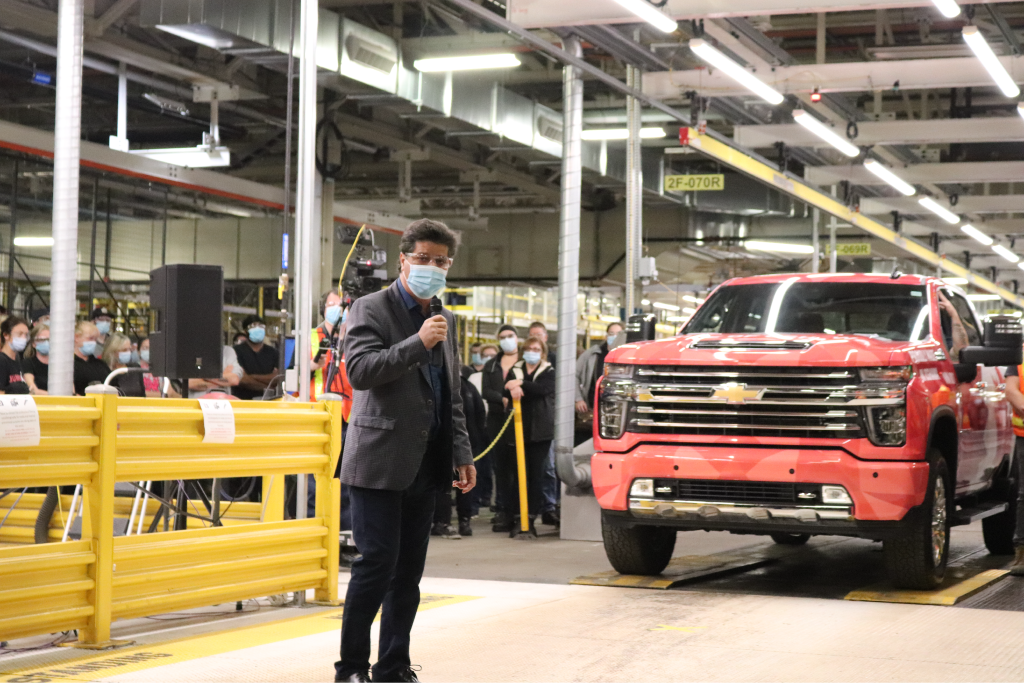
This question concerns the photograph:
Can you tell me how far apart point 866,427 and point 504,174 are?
1555 cm

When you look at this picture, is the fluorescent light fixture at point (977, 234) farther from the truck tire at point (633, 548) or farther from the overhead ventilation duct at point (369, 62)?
the truck tire at point (633, 548)

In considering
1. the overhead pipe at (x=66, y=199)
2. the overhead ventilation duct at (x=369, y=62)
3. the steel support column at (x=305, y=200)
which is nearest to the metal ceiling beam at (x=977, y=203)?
the overhead ventilation duct at (x=369, y=62)

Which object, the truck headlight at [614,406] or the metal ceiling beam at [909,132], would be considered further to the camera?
the metal ceiling beam at [909,132]

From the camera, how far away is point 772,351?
309 inches

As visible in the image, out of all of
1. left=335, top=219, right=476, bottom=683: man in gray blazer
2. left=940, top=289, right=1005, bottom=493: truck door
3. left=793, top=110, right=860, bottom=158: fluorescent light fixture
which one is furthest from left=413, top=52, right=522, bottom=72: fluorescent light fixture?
left=335, top=219, right=476, bottom=683: man in gray blazer

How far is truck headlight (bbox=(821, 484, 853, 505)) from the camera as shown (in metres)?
7.48

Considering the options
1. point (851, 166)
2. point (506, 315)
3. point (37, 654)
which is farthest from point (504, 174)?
point (37, 654)

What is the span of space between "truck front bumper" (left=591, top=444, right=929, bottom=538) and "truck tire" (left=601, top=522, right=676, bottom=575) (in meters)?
0.53

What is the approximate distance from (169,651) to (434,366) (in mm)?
2010

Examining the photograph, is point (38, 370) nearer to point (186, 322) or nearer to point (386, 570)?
point (186, 322)

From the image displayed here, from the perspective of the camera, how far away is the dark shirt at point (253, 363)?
45.3 feet

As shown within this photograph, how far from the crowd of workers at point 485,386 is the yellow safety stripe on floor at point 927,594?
4100 mm

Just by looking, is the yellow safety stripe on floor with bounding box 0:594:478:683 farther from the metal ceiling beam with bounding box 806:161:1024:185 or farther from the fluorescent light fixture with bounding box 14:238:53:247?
the metal ceiling beam with bounding box 806:161:1024:185

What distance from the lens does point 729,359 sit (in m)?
7.86
